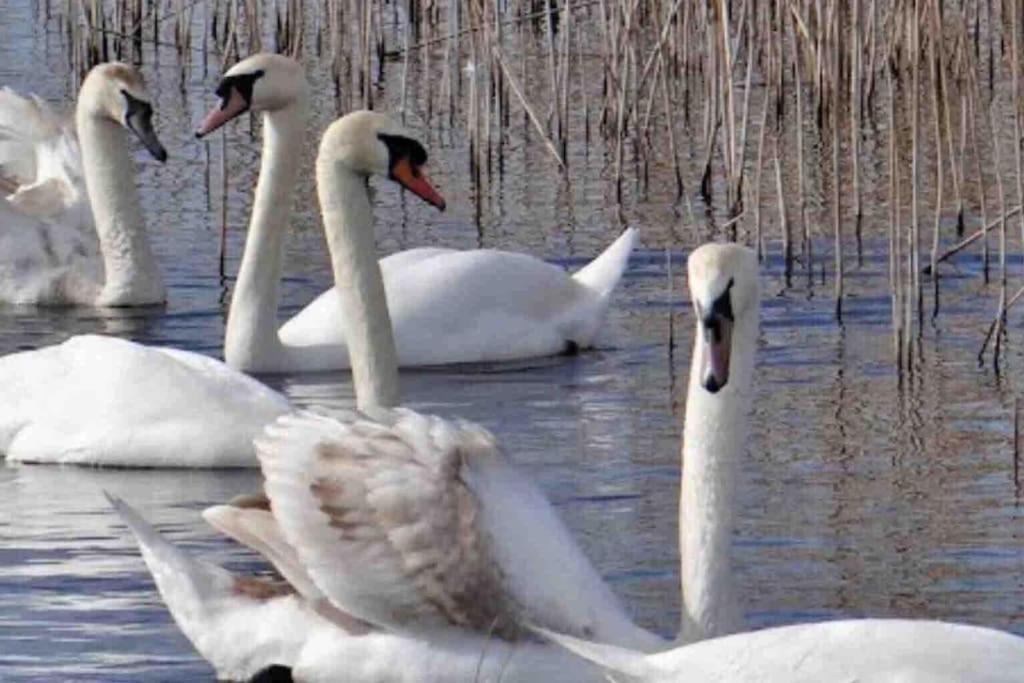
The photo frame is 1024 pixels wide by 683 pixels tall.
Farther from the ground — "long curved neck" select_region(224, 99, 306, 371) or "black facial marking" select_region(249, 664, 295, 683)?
"long curved neck" select_region(224, 99, 306, 371)

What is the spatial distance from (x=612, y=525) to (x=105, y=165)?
4746 millimetres

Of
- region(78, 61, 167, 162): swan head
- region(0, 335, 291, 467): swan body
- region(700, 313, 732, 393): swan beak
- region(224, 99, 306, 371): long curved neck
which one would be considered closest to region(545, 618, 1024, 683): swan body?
region(700, 313, 732, 393): swan beak

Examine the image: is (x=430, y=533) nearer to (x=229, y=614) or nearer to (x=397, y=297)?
(x=229, y=614)

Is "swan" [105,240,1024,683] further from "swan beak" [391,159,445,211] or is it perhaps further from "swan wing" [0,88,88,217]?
"swan wing" [0,88,88,217]

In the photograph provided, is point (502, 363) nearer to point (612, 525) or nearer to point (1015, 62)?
point (1015, 62)

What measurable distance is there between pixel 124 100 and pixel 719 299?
6083 mm

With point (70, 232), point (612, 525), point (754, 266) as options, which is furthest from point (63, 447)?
point (70, 232)

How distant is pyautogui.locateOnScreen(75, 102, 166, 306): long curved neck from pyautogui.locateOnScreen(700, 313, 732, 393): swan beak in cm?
595

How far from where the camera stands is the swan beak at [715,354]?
609 cm

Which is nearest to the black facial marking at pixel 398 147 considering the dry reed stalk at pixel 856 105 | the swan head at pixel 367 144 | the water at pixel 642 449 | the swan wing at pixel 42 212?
the swan head at pixel 367 144

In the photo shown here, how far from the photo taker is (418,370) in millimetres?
10664

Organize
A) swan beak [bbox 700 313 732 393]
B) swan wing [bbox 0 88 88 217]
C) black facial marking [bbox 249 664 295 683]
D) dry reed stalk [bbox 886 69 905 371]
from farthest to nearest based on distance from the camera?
swan wing [bbox 0 88 88 217]
dry reed stalk [bbox 886 69 905 371]
black facial marking [bbox 249 664 295 683]
swan beak [bbox 700 313 732 393]

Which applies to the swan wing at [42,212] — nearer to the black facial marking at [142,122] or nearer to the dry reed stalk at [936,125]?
the black facial marking at [142,122]

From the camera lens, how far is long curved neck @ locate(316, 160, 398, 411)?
334 inches
